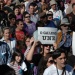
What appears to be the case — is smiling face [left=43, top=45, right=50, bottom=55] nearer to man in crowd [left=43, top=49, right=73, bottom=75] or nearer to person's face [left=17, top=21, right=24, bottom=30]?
man in crowd [left=43, top=49, right=73, bottom=75]

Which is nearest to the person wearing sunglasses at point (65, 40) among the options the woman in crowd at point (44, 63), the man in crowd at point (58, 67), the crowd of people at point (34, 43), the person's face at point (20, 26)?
the crowd of people at point (34, 43)

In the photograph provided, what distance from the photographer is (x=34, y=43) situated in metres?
7.50

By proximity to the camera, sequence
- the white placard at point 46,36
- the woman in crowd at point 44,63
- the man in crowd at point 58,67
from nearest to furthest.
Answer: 1. the man in crowd at point 58,67
2. the woman in crowd at point 44,63
3. the white placard at point 46,36

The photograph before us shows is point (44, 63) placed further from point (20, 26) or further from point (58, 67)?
point (20, 26)

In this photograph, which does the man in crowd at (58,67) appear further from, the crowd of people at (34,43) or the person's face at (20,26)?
the person's face at (20,26)

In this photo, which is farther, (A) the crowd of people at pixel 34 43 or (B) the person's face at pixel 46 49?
(B) the person's face at pixel 46 49

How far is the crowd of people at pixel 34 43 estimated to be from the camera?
242 inches

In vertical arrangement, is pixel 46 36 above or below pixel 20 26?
above

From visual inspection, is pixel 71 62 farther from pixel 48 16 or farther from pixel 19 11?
pixel 19 11

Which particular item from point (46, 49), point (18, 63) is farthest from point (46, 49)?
point (18, 63)

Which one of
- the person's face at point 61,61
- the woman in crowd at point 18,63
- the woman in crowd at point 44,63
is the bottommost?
the woman in crowd at point 18,63

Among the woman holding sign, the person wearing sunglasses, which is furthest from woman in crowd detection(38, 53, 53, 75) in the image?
the person wearing sunglasses

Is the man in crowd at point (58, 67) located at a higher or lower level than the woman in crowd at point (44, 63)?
higher

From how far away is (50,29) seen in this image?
25.4 ft
